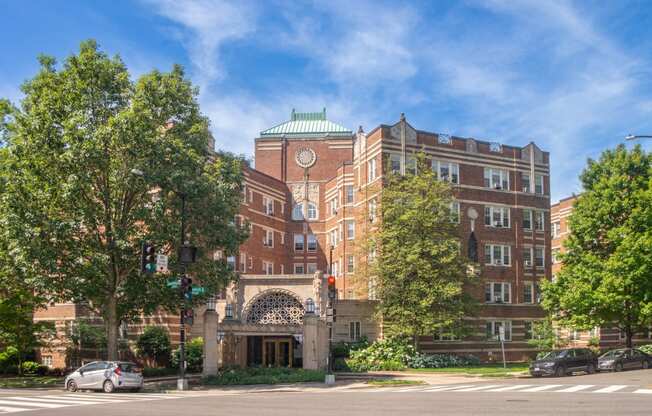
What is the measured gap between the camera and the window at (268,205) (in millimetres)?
65062

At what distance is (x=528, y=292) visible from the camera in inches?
2267

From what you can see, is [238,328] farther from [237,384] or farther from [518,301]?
[518,301]

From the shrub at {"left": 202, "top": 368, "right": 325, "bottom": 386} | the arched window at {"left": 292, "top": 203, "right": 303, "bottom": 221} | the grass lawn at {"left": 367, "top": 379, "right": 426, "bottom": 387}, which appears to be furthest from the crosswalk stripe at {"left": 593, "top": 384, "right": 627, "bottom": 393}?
the arched window at {"left": 292, "top": 203, "right": 303, "bottom": 221}

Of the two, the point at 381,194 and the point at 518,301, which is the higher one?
the point at 381,194

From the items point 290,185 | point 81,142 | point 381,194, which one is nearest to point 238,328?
point 381,194

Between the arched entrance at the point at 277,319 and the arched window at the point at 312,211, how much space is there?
72.1ft

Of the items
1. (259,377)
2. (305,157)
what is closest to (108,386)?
(259,377)

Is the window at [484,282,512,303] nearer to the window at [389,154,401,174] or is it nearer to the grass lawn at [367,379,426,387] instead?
the window at [389,154,401,174]

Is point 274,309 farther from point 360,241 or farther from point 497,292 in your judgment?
point 497,292

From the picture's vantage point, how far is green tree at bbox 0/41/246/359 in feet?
104

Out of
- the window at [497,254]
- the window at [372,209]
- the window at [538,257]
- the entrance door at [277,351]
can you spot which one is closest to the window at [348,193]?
the window at [372,209]

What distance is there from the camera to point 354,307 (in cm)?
5178

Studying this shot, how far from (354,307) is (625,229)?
19109mm

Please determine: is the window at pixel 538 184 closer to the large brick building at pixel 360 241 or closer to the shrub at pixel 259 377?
the large brick building at pixel 360 241
